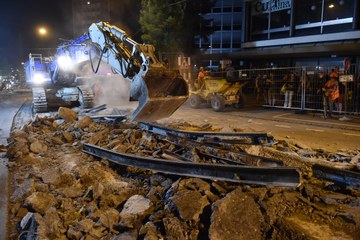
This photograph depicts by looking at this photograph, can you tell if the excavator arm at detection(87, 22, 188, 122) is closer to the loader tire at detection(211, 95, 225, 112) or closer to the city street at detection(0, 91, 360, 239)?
the city street at detection(0, 91, 360, 239)

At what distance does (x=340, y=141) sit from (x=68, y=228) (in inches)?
295

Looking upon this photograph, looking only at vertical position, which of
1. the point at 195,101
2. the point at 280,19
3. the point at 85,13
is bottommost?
the point at 195,101

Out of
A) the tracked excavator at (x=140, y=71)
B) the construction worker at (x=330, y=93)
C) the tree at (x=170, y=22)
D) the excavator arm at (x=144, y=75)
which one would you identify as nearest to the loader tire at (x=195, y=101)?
the construction worker at (x=330, y=93)

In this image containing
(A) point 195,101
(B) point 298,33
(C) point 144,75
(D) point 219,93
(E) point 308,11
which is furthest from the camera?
(B) point 298,33

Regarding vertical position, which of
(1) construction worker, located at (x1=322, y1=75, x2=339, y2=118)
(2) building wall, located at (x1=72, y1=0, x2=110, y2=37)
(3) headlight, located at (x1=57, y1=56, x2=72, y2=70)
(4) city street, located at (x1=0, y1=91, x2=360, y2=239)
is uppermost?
(2) building wall, located at (x1=72, y1=0, x2=110, y2=37)

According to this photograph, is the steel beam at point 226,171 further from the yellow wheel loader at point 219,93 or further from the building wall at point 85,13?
the building wall at point 85,13

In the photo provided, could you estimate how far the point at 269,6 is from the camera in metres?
27.0

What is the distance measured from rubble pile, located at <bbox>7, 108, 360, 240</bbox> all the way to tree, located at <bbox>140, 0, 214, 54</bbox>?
21127 mm

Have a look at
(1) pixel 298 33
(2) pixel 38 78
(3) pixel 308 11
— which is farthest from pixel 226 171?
(3) pixel 308 11

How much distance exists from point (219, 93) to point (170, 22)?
12.4 metres

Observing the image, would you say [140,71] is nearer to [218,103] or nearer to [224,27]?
[218,103]

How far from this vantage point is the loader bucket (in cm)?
702

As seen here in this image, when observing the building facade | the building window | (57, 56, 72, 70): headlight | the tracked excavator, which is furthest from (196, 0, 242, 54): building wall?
the tracked excavator

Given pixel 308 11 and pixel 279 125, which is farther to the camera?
pixel 308 11
